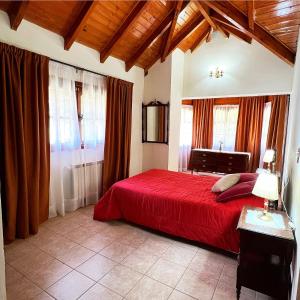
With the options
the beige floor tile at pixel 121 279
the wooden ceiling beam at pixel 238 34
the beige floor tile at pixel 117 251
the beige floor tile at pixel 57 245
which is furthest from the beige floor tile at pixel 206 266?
the wooden ceiling beam at pixel 238 34

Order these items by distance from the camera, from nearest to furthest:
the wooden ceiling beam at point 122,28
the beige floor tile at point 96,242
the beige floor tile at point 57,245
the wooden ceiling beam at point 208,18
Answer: the beige floor tile at point 57,245
the beige floor tile at point 96,242
the wooden ceiling beam at point 122,28
the wooden ceiling beam at point 208,18

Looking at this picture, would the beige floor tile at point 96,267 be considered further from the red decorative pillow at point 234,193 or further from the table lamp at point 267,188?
the table lamp at point 267,188

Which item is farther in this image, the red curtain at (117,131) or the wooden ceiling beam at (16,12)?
the red curtain at (117,131)

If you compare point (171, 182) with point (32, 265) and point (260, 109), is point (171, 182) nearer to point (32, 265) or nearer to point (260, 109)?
point (32, 265)

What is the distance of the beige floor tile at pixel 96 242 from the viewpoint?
2388mm

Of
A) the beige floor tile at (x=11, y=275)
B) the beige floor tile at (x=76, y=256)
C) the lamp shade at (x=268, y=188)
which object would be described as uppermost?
the lamp shade at (x=268, y=188)

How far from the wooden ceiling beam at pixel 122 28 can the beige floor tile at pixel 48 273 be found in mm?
3147

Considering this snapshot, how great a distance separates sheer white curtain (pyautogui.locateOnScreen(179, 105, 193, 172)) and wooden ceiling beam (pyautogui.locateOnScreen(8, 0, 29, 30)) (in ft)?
15.4

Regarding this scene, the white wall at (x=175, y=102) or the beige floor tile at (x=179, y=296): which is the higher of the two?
the white wall at (x=175, y=102)

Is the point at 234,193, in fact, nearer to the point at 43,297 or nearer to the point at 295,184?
the point at 295,184

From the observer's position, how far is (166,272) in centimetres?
199

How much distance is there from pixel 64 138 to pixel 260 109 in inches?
194

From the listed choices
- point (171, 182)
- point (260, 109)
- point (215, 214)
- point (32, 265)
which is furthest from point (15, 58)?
point (260, 109)

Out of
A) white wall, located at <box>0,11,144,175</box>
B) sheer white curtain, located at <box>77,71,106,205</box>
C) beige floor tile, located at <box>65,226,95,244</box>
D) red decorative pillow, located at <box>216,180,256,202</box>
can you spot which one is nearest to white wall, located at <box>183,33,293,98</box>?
white wall, located at <box>0,11,144,175</box>
